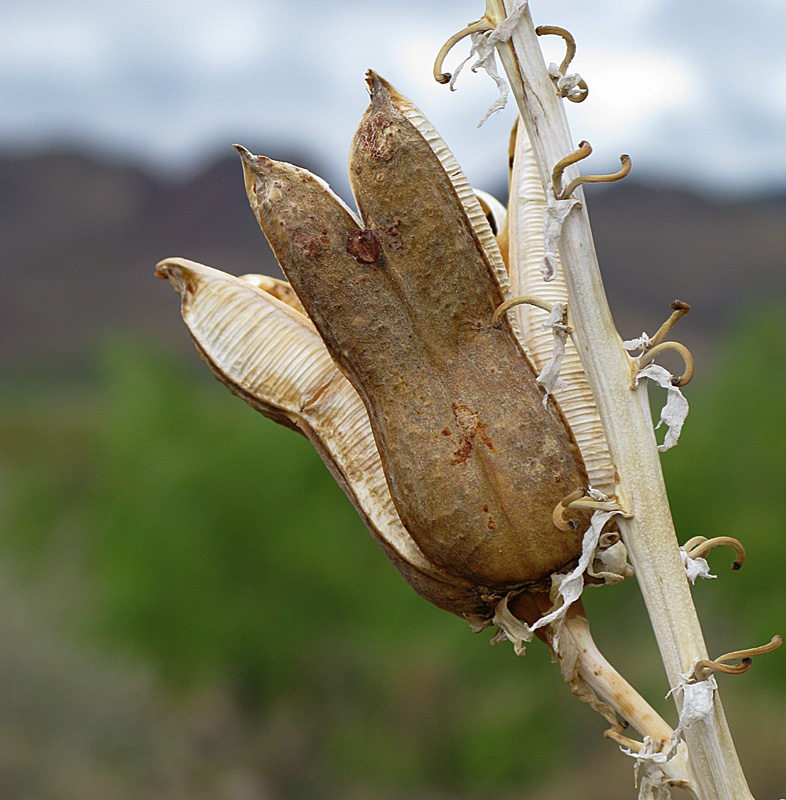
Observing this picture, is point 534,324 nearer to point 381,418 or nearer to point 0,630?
point 381,418

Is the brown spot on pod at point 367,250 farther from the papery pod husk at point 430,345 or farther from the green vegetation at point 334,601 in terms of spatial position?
the green vegetation at point 334,601

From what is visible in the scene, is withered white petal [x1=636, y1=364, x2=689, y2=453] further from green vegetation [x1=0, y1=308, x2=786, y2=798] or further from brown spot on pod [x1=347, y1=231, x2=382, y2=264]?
green vegetation [x1=0, y1=308, x2=786, y2=798]

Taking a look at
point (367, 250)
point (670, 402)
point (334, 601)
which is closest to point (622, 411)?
point (670, 402)

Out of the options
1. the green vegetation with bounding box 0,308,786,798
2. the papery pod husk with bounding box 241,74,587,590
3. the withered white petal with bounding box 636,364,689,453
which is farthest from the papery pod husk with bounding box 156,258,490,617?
the green vegetation with bounding box 0,308,786,798

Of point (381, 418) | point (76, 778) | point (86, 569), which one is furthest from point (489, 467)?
point (86, 569)

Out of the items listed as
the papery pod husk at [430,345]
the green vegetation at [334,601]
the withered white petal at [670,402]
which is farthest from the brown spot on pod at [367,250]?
the green vegetation at [334,601]
